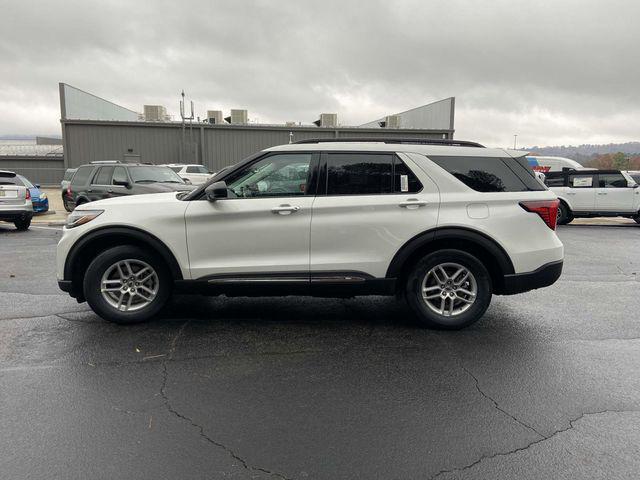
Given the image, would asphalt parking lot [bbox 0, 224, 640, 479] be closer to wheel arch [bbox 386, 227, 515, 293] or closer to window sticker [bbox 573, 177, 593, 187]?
wheel arch [bbox 386, 227, 515, 293]

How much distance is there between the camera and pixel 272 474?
8.18 feet

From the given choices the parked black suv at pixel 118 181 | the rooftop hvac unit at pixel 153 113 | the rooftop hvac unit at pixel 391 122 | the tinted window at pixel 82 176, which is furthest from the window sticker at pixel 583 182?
the rooftop hvac unit at pixel 153 113

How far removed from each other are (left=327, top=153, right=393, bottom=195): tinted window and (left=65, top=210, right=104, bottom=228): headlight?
2.35 m

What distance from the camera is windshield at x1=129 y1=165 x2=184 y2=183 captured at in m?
12.1

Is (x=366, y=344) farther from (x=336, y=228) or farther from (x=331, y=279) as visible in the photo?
(x=336, y=228)

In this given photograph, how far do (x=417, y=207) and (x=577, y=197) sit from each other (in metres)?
13.0

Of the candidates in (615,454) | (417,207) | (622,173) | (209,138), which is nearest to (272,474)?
(615,454)

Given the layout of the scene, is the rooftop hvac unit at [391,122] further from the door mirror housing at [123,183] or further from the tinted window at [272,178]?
the tinted window at [272,178]

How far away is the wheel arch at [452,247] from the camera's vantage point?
14.8 ft

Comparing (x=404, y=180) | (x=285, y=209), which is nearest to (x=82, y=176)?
(x=285, y=209)

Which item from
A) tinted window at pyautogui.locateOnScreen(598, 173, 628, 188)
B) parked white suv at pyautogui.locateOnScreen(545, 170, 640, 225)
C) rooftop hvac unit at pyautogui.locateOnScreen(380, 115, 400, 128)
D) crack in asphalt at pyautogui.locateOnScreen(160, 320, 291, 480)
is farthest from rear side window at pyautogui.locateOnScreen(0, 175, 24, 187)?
rooftop hvac unit at pyautogui.locateOnScreen(380, 115, 400, 128)

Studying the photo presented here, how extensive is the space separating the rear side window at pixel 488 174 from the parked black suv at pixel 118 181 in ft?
27.8

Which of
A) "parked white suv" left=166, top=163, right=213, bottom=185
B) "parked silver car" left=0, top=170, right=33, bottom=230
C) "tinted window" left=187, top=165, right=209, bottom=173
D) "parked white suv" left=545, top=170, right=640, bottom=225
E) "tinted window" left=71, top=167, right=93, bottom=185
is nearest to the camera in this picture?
"parked silver car" left=0, top=170, right=33, bottom=230

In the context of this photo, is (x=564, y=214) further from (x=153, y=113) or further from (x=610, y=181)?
(x=153, y=113)
